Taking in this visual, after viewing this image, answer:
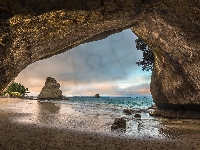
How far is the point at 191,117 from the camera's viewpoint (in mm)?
15789

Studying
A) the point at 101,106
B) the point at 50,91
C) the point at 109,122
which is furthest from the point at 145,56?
the point at 50,91

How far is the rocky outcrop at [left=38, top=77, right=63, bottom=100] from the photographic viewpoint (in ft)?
252

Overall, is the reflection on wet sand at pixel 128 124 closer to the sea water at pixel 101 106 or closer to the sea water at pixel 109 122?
the sea water at pixel 109 122

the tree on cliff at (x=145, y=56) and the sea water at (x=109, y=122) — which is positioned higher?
the tree on cliff at (x=145, y=56)

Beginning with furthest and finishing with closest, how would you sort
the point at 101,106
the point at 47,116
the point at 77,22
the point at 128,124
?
1. the point at 101,106
2. the point at 47,116
3. the point at 128,124
4. the point at 77,22

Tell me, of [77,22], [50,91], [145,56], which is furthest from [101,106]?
[50,91]

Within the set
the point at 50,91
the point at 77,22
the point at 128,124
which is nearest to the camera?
the point at 77,22

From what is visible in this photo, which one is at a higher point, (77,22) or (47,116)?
(77,22)

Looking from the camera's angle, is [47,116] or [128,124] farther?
[47,116]

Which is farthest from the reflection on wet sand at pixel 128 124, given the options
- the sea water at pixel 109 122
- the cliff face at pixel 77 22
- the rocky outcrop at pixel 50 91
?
the rocky outcrop at pixel 50 91

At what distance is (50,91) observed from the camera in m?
77.2

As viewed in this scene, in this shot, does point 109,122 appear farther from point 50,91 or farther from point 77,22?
point 50,91

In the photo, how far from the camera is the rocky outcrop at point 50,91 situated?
76.7m

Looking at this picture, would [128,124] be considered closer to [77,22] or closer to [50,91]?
[77,22]
